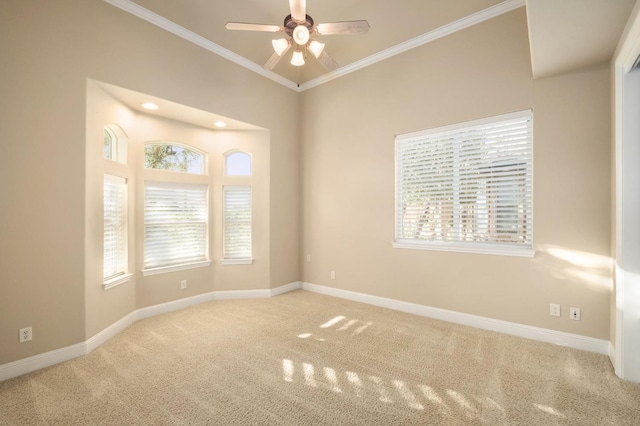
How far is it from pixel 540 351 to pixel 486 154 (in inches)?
84.4

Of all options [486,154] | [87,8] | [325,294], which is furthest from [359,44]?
[325,294]

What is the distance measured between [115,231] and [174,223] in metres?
0.81

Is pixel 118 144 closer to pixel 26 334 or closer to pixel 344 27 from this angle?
pixel 26 334

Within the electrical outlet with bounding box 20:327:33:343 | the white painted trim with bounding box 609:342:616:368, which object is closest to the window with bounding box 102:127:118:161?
the electrical outlet with bounding box 20:327:33:343

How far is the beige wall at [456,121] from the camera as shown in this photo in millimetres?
2838

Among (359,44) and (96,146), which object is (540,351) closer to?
(359,44)

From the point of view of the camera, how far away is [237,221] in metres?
4.77

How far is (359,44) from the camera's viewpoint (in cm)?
407

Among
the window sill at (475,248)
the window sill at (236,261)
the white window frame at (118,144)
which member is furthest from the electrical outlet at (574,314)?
the white window frame at (118,144)

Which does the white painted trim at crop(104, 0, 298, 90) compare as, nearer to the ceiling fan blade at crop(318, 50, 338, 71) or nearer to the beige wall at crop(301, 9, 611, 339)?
the beige wall at crop(301, 9, 611, 339)

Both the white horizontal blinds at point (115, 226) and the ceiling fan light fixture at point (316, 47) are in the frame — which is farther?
the white horizontal blinds at point (115, 226)

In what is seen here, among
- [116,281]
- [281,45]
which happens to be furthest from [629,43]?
[116,281]

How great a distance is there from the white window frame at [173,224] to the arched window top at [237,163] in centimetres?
49

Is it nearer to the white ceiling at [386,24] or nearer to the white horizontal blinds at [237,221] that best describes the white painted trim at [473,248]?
the white ceiling at [386,24]
